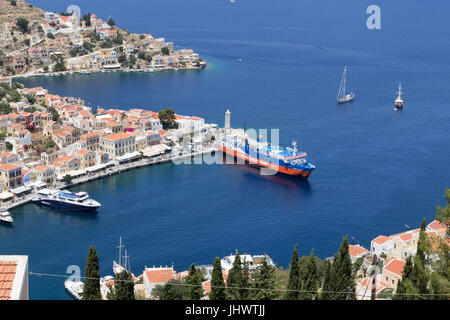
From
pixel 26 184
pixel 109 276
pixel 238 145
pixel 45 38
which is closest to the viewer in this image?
pixel 109 276

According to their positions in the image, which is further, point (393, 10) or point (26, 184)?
point (393, 10)

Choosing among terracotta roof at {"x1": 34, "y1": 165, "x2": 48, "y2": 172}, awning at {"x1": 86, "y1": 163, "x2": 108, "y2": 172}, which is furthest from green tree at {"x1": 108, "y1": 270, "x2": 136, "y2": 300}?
awning at {"x1": 86, "y1": 163, "x2": 108, "y2": 172}

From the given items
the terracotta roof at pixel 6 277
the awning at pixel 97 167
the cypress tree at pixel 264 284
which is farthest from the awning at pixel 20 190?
the terracotta roof at pixel 6 277

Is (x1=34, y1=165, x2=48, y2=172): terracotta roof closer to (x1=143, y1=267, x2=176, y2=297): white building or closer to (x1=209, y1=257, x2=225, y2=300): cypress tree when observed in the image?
(x1=143, y1=267, x2=176, y2=297): white building

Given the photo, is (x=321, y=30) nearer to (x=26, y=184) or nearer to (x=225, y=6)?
(x=225, y=6)

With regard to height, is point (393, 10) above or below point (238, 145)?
above

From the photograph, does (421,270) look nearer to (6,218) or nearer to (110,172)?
(6,218)
